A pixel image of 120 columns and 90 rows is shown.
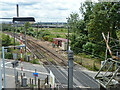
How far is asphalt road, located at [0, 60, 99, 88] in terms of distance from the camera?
190 centimetres

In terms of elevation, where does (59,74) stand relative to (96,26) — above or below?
below

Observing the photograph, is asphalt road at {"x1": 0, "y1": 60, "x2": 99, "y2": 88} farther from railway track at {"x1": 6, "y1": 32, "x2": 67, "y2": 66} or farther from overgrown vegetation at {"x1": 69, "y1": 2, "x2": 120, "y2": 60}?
overgrown vegetation at {"x1": 69, "y1": 2, "x2": 120, "y2": 60}

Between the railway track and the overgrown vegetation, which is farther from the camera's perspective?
the overgrown vegetation

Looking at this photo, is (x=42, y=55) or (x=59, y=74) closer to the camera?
(x=42, y=55)

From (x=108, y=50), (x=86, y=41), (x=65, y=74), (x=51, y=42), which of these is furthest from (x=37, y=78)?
(x=108, y=50)

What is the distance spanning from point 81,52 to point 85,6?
70cm

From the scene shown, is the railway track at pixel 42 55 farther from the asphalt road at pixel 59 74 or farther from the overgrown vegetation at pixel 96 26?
the overgrown vegetation at pixel 96 26

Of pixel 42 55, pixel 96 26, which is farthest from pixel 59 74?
pixel 96 26

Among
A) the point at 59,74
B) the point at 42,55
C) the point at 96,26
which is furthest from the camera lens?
the point at 96,26

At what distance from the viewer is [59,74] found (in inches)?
79.6

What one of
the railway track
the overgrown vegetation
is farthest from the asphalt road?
the overgrown vegetation

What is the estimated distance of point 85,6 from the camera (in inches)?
83.1

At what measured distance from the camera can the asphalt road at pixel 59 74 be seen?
6.24ft

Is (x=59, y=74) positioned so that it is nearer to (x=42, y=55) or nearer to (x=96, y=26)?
(x=42, y=55)
